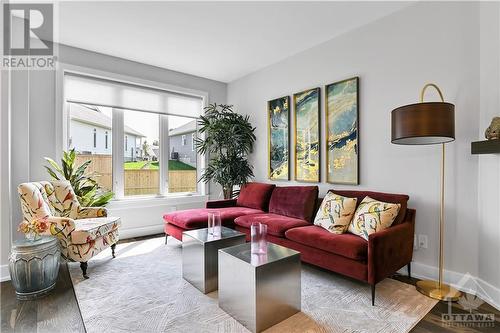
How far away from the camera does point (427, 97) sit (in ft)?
8.74

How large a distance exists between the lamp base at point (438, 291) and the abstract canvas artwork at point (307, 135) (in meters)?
1.67

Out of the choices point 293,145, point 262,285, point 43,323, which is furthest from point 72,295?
point 293,145

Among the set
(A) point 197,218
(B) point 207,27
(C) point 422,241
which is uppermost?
(B) point 207,27

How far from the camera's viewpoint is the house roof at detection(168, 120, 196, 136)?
4854 mm

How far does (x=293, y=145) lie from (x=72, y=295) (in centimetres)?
322

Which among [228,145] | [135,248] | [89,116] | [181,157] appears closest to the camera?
[135,248]

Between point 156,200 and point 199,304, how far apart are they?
104 inches

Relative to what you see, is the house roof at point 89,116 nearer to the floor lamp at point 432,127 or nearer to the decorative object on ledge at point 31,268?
the decorative object on ledge at point 31,268

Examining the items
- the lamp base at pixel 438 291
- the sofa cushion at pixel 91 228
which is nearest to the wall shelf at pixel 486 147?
the lamp base at pixel 438 291

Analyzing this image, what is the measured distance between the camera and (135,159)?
14.6 ft

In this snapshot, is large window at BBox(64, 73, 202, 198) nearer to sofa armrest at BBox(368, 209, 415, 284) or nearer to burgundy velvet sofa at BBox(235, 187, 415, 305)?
burgundy velvet sofa at BBox(235, 187, 415, 305)

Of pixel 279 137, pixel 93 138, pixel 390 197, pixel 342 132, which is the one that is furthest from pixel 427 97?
pixel 93 138

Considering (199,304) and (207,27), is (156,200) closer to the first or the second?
(199,304)

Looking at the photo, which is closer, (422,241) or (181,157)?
(422,241)
